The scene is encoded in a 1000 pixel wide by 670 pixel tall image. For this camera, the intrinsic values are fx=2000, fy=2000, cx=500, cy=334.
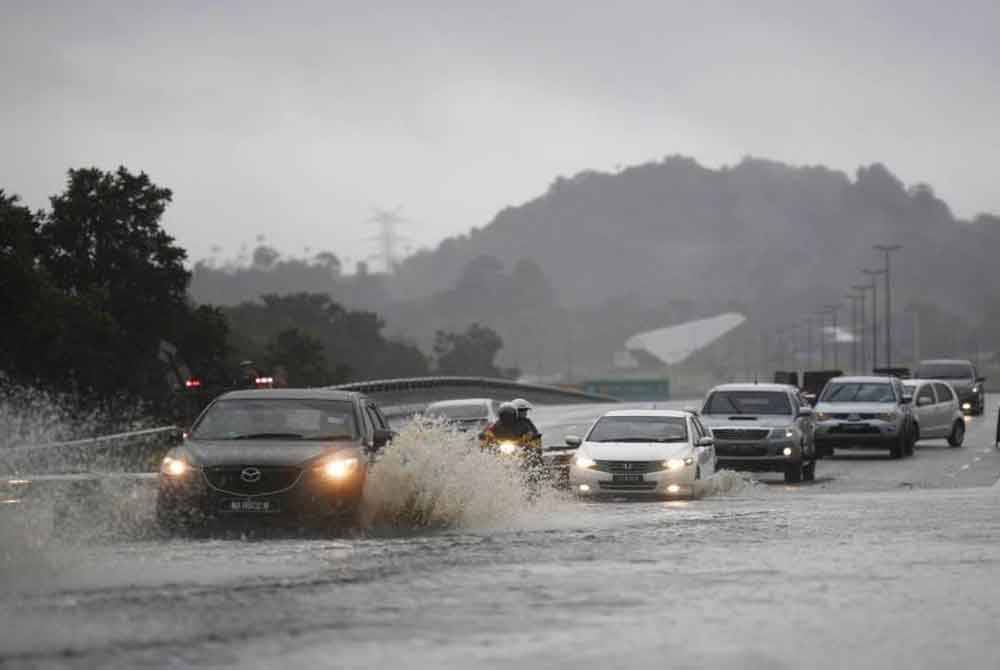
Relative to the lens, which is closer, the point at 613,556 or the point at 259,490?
the point at 613,556

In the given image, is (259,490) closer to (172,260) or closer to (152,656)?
(152,656)

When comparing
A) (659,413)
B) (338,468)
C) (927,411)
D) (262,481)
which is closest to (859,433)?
(927,411)

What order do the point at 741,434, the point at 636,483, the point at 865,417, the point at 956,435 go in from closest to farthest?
the point at 636,483, the point at 741,434, the point at 865,417, the point at 956,435

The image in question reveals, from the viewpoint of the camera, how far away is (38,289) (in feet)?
163

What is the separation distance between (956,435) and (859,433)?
5.75 metres

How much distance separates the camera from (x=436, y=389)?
68.2m

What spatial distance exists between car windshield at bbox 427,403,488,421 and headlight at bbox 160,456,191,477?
1924 cm

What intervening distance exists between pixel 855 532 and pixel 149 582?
7.37 m

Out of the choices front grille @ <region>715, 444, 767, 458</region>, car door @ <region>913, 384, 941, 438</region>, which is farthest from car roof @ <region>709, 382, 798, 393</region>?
car door @ <region>913, 384, 941, 438</region>

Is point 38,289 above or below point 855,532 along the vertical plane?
above

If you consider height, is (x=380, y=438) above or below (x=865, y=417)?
above

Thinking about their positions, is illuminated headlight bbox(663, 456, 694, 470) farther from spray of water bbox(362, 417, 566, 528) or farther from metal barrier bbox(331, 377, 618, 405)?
metal barrier bbox(331, 377, 618, 405)

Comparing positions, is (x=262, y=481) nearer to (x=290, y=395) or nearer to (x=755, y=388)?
(x=290, y=395)

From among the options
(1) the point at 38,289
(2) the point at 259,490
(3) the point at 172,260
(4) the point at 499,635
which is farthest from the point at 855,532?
(3) the point at 172,260
